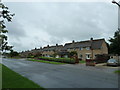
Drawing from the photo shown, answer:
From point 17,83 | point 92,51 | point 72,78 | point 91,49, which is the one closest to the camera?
point 17,83

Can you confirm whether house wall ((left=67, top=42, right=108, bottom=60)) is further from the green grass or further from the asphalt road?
the green grass

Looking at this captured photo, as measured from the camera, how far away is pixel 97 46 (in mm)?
40000

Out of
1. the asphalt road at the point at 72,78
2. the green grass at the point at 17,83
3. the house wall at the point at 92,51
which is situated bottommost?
the asphalt road at the point at 72,78

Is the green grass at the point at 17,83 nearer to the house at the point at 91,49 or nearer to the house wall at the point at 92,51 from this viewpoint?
the house at the point at 91,49

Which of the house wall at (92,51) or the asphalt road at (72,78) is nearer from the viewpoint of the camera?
the asphalt road at (72,78)

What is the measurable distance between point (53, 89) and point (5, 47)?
3999 mm

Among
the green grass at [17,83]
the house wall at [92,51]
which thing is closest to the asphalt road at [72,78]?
the green grass at [17,83]

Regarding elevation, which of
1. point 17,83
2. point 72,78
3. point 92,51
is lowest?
point 72,78

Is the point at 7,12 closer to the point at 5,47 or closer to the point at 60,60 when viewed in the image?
the point at 5,47

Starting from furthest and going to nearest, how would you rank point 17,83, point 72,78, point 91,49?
point 91,49 → point 72,78 → point 17,83

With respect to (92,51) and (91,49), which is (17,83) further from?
(91,49)

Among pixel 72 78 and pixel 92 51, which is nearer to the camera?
pixel 72 78

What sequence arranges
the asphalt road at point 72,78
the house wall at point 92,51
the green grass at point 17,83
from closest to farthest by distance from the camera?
the green grass at point 17,83
the asphalt road at point 72,78
the house wall at point 92,51

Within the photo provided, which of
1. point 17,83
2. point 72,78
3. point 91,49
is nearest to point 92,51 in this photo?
point 91,49
